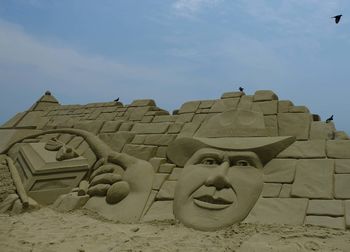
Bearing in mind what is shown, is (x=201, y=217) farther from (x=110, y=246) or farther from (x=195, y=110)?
(x=195, y=110)

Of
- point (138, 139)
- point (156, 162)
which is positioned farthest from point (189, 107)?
point (156, 162)

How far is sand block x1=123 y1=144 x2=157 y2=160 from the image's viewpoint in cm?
505

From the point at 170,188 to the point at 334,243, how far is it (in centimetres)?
186

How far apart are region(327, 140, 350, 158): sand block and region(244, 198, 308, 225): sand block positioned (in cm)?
76

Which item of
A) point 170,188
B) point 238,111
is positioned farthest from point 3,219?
point 238,111

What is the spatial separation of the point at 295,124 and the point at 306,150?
608mm

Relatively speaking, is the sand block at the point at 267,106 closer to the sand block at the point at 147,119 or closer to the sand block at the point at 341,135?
the sand block at the point at 341,135

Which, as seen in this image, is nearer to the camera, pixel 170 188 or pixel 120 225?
pixel 120 225

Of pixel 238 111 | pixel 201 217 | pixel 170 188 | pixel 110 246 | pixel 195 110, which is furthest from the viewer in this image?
pixel 195 110

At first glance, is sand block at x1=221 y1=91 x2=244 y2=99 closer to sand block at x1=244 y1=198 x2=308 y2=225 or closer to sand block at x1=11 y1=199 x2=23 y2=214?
sand block at x1=244 y1=198 x2=308 y2=225

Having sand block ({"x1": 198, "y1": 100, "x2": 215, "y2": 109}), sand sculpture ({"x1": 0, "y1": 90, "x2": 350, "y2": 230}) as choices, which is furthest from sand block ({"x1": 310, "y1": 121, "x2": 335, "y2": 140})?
sand block ({"x1": 198, "y1": 100, "x2": 215, "y2": 109})

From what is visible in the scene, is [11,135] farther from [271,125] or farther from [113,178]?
[271,125]

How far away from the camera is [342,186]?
3607 millimetres

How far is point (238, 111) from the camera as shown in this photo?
487 cm
